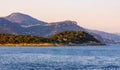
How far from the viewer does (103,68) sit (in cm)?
8594

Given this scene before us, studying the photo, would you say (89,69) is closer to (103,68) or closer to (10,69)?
(103,68)

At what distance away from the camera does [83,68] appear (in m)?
85.6

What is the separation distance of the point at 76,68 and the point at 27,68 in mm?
9356

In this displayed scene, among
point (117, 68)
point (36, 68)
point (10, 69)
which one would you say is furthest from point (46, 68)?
point (117, 68)

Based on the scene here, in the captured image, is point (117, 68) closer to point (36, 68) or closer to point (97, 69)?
point (97, 69)

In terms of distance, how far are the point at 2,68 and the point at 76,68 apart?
14.1 metres

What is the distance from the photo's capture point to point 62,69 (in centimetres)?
8462

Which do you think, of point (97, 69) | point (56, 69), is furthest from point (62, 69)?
point (97, 69)

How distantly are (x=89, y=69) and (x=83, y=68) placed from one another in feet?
7.52

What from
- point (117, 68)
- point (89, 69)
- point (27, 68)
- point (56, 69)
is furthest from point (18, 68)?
point (117, 68)

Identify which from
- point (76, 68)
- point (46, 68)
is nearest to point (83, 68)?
point (76, 68)

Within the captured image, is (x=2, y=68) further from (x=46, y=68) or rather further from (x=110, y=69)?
(x=110, y=69)

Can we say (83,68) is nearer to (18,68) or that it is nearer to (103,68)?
(103,68)

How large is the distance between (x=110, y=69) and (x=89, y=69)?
3965 millimetres
